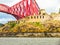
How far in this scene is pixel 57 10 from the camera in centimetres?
1694

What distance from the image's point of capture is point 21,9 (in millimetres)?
17516

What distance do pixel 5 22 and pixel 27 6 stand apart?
1778 millimetres

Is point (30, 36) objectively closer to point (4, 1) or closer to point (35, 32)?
point (35, 32)

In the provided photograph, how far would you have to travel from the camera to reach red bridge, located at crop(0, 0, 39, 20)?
56.9 feet

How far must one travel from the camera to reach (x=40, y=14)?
1689 cm

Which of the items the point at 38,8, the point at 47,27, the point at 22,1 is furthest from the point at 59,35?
the point at 22,1

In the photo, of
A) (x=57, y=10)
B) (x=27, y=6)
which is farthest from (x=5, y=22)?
(x=57, y=10)

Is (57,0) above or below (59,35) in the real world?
above

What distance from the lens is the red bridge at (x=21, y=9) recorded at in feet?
56.9

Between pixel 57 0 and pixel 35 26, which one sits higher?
pixel 57 0

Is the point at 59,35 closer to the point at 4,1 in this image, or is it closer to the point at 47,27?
the point at 47,27

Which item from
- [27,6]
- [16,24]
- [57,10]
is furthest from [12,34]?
[57,10]

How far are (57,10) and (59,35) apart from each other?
1.59 meters

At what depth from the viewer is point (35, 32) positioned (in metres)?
16.7
